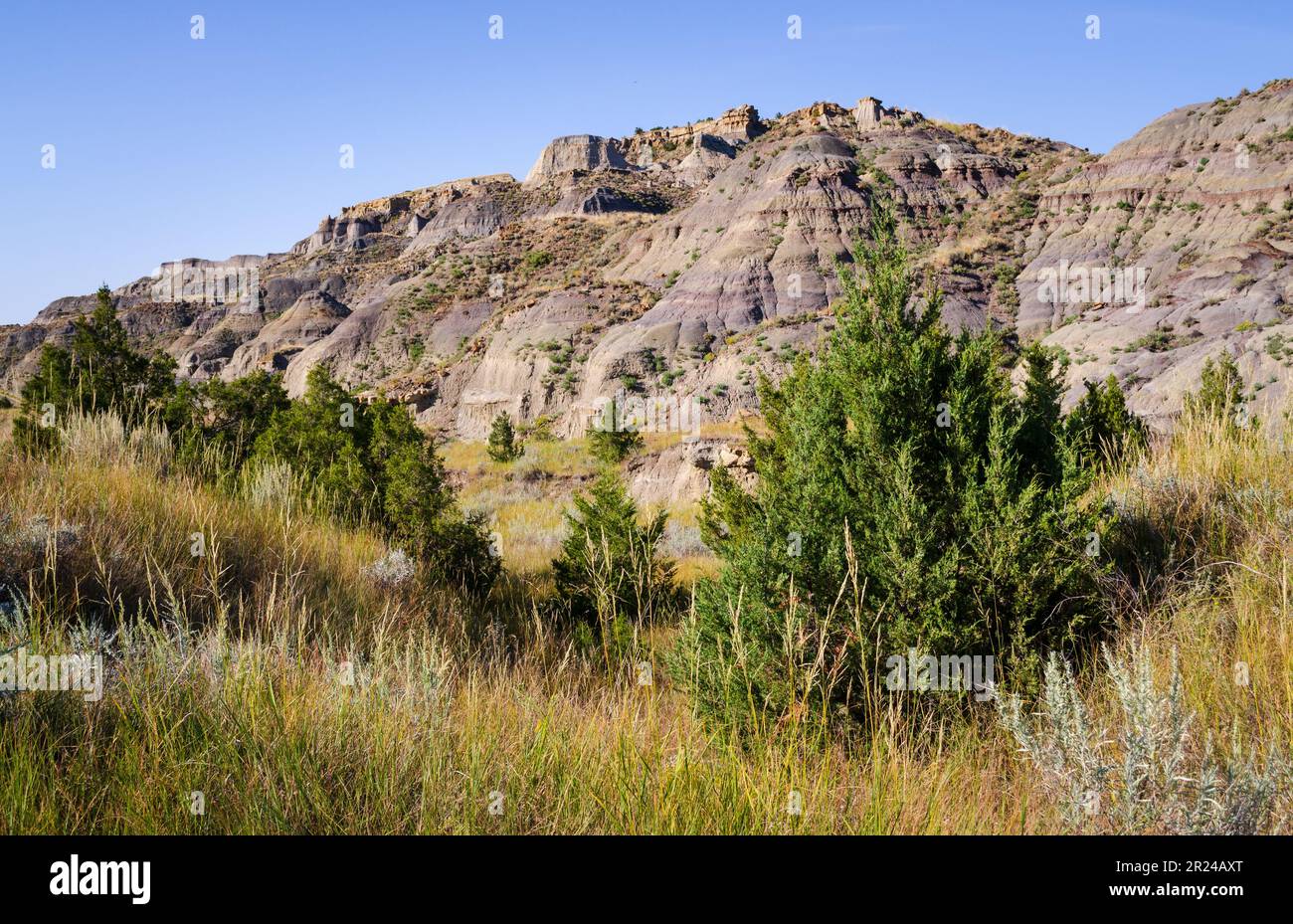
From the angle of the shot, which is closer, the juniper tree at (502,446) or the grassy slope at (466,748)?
the grassy slope at (466,748)

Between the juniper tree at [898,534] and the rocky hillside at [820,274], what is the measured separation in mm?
19513

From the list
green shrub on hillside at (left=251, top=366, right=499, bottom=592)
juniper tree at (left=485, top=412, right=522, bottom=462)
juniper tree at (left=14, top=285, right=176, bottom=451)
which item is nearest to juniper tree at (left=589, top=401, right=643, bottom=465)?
juniper tree at (left=485, top=412, right=522, bottom=462)

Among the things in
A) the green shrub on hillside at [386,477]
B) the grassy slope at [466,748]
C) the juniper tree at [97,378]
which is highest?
the juniper tree at [97,378]

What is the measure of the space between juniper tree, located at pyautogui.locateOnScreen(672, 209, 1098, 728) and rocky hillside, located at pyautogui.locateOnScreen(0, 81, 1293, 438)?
19513mm

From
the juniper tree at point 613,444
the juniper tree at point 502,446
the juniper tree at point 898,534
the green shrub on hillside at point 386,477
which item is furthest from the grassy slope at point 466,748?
the juniper tree at point 502,446

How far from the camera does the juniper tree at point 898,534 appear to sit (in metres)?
3.97

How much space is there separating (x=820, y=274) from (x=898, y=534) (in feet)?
151

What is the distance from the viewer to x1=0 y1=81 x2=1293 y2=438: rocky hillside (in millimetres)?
36812

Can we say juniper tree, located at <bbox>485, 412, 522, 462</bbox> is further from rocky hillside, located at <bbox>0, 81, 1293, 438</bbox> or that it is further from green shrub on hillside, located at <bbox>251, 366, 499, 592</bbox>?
green shrub on hillside, located at <bbox>251, 366, 499, 592</bbox>

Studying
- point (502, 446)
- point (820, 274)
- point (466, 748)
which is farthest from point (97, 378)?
point (820, 274)

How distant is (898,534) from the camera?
13.6 ft

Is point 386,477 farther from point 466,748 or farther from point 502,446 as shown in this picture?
point 502,446

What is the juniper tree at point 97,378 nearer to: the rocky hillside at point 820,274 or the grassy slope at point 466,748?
the grassy slope at point 466,748

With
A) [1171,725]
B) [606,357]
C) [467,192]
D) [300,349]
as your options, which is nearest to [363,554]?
[1171,725]
